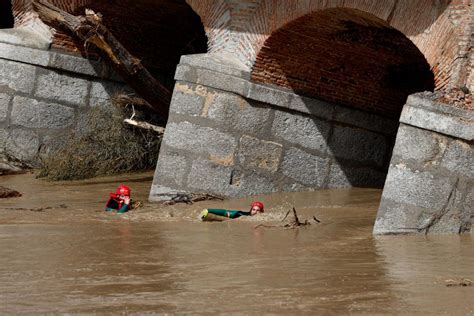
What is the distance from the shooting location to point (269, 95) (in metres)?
10.0

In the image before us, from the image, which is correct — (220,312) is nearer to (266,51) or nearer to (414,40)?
(414,40)

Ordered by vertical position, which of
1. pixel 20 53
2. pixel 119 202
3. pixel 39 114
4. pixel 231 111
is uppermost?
pixel 20 53

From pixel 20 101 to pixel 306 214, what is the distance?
4128 millimetres

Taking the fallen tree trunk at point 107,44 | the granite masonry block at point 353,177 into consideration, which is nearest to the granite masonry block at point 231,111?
the granite masonry block at point 353,177

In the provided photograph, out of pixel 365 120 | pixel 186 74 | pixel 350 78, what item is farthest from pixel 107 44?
pixel 365 120

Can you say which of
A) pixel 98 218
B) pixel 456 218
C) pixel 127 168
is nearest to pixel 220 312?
pixel 456 218

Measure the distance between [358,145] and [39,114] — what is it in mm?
3522

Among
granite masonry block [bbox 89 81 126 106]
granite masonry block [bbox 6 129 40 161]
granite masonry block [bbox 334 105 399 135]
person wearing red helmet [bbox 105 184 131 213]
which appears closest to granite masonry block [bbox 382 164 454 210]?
person wearing red helmet [bbox 105 184 131 213]

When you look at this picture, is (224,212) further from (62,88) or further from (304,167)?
(62,88)

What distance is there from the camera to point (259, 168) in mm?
10109

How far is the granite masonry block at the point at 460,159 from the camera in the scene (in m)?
7.53

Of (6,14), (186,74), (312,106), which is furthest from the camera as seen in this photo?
(6,14)

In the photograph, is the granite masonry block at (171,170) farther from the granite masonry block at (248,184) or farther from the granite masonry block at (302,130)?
the granite masonry block at (302,130)

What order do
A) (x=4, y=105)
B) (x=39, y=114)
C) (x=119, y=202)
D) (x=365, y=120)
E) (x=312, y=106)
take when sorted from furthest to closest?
(x=39, y=114), (x=4, y=105), (x=365, y=120), (x=312, y=106), (x=119, y=202)
